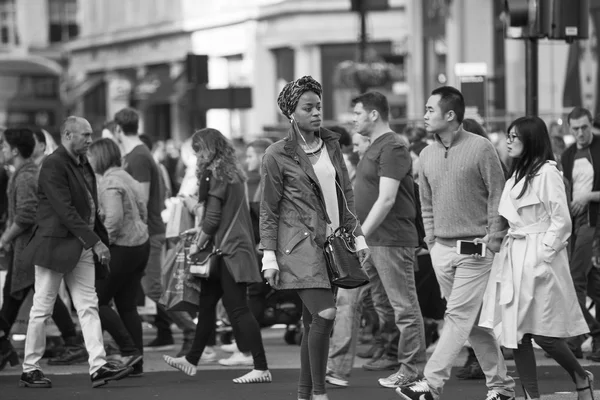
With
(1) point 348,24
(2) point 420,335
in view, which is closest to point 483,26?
(1) point 348,24

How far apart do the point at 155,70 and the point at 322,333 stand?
4347cm

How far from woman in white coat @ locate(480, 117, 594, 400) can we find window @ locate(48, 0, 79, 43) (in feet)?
228

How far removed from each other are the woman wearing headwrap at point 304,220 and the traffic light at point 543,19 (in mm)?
3996

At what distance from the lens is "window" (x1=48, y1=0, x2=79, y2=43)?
76312 millimetres

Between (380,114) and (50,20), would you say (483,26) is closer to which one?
(380,114)

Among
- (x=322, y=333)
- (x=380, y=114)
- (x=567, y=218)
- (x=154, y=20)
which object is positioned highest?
(x=154, y=20)

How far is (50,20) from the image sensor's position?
76.3 meters

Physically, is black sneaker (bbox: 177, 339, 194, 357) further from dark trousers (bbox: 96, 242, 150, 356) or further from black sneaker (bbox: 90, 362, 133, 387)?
black sneaker (bbox: 90, 362, 133, 387)

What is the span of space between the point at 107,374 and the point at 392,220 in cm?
232

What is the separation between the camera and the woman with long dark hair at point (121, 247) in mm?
10305

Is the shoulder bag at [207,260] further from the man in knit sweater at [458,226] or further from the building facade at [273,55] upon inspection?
the building facade at [273,55]

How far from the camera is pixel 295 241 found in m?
7.91

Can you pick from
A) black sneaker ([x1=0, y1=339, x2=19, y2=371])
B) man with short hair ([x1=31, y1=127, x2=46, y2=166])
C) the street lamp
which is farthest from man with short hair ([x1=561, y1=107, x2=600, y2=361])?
black sneaker ([x1=0, y1=339, x2=19, y2=371])

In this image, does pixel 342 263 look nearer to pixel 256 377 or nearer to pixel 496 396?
pixel 496 396
